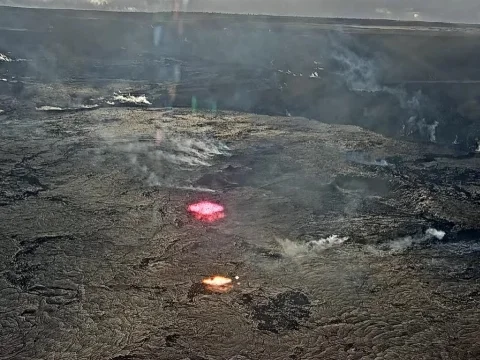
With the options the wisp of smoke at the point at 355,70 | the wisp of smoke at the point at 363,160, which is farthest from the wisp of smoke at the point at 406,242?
the wisp of smoke at the point at 355,70

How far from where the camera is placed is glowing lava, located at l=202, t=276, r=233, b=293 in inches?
184

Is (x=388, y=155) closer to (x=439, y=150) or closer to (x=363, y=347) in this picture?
(x=439, y=150)

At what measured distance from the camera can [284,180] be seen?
24.5 feet

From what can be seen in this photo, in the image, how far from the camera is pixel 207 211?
6.30 meters

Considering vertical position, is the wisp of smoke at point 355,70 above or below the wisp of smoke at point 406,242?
above

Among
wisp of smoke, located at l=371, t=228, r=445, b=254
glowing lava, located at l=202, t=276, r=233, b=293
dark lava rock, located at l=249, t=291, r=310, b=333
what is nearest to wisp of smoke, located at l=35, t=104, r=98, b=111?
glowing lava, located at l=202, t=276, r=233, b=293

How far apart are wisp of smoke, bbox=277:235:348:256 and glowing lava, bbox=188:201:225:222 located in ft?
3.02

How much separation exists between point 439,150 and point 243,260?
558cm

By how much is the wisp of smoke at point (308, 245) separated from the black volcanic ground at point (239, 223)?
0.07 feet

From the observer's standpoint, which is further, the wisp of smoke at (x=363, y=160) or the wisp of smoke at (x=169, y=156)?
the wisp of smoke at (x=363, y=160)

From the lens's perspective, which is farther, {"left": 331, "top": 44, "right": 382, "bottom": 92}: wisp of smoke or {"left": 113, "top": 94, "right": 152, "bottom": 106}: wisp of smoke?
{"left": 331, "top": 44, "right": 382, "bottom": 92}: wisp of smoke

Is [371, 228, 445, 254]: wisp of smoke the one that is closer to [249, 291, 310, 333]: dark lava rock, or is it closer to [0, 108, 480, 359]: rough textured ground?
[0, 108, 480, 359]: rough textured ground

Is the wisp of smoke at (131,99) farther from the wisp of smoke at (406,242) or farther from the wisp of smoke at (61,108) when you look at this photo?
the wisp of smoke at (406,242)

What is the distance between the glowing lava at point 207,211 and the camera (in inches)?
241
